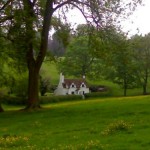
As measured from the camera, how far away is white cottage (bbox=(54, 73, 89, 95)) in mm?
125688

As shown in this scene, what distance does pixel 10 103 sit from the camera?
9112 cm

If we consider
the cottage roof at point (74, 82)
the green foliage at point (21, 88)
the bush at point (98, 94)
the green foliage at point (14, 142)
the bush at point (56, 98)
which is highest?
the cottage roof at point (74, 82)

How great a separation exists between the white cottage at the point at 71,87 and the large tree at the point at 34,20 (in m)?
83.5

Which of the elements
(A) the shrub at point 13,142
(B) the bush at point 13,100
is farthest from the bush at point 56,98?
(A) the shrub at point 13,142

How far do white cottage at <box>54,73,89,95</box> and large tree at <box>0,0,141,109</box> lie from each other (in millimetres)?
83518

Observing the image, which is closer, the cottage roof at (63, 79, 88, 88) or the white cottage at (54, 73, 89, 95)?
the white cottage at (54, 73, 89, 95)

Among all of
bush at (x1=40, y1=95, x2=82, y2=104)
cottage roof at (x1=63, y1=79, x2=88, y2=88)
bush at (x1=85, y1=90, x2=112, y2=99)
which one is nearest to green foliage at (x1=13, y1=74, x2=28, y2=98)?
bush at (x1=40, y1=95, x2=82, y2=104)

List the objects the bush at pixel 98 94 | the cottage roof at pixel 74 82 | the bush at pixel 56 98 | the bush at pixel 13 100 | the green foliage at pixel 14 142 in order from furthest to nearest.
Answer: the cottage roof at pixel 74 82, the bush at pixel 98 94, the bush at pixel 56 98, the bush at pixel 13 100, the green foliage at pixel 14 142

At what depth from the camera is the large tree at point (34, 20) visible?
34.7 m

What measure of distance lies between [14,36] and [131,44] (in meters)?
10.9

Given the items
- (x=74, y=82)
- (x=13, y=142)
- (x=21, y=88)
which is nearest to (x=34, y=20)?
(x=13, y=142)

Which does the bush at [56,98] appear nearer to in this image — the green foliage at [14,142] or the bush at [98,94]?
the bush at [98,94]

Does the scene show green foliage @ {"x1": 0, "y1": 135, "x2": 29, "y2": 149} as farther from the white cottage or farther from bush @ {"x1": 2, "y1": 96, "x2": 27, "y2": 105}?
the white cottage

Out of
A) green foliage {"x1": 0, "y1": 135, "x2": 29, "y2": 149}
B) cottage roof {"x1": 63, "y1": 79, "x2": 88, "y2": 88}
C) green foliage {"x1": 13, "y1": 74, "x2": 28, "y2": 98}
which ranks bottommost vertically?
green foliage {"x1": 0, "y1": 135, "x2": 29, "y2": 149}
